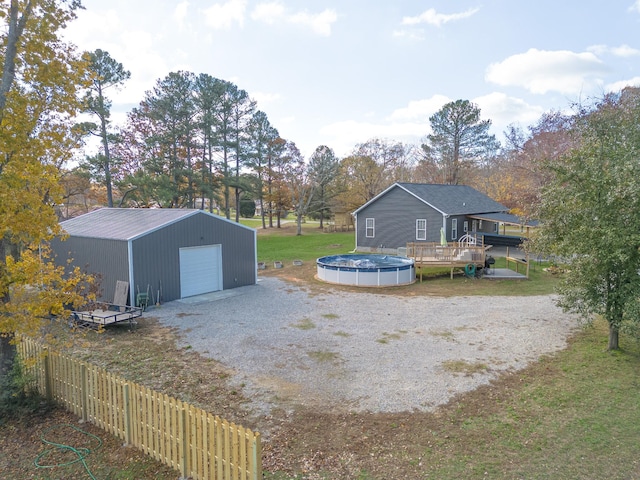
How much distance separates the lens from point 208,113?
110 ft

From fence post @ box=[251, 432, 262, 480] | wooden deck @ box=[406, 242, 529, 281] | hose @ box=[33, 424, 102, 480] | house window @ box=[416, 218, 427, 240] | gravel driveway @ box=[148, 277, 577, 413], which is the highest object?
house window @ box=[416, 218, 427, 240]

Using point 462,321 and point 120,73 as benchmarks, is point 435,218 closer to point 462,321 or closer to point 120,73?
point 462,321

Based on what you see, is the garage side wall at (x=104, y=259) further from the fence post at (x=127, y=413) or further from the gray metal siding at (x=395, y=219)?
the gray metal siding at (x=395, y=219)

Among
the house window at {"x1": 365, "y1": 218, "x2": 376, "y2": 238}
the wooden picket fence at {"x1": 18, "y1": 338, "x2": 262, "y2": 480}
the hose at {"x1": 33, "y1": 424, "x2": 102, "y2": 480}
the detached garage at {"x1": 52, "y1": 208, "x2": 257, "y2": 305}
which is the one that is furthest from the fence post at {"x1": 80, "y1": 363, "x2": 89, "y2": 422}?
the house window at {"x1": 365, "y1": 218, "x2": 376, "y2": 238}

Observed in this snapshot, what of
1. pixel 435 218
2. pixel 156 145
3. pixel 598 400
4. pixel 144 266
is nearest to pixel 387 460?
pixel 598 400

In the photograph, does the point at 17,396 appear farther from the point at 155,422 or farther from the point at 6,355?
the point at 155,422

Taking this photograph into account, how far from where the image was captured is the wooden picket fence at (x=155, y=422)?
454 centimetres

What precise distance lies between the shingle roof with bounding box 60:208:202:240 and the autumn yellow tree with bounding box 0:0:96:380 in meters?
7.18

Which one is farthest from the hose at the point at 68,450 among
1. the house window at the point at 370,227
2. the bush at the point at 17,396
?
the house window at the point at 370,227

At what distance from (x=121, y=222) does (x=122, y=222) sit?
6cm

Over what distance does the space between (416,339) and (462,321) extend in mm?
2548

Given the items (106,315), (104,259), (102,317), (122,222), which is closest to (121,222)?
(122,222)

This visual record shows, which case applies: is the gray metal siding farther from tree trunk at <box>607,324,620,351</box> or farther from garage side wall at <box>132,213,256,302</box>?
tree trunk at <box>607,324,620,351</box>

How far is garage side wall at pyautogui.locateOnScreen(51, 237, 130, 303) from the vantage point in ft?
44.7
